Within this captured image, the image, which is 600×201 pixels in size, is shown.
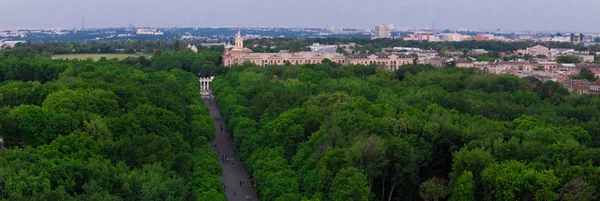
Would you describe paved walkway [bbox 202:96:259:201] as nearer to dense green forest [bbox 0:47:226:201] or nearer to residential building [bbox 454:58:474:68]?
dense green forest [bbox 0:47:226:201]

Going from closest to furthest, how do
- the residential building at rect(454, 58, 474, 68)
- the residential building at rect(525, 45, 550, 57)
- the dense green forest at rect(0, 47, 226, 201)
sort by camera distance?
the dense green forest at rect(0, 47, 226, 201) < the residential building at rect(454, 58, 474, 68) < the residential building at rect(525, 45, 550, 57)

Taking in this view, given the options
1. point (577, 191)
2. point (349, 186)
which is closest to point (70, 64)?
point (349, 186)

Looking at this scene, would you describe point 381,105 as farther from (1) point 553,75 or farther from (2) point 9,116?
(1) point 553,75

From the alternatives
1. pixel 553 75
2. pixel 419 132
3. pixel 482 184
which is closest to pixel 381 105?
pixel 419 132

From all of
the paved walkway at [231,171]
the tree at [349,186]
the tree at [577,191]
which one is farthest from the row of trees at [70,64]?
the tree at [577,191]

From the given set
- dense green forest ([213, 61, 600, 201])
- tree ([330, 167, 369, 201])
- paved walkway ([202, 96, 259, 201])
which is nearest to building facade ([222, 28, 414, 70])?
paved walkway ([202, 96, 259, 201])

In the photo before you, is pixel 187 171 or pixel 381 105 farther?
pixel 381 105
